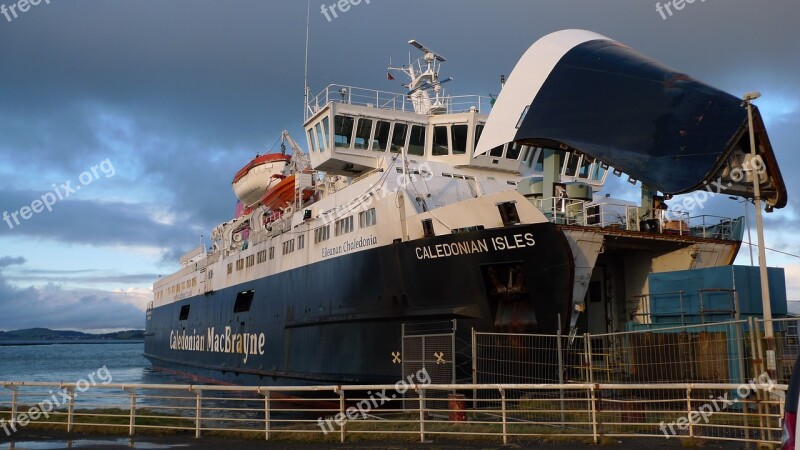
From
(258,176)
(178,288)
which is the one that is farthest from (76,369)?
(258,176)

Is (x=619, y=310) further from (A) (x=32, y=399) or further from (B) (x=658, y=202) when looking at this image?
(A) (x=32, y=399)

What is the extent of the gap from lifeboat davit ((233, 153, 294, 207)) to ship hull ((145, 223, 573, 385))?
9.75 metres

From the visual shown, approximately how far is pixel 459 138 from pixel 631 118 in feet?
23.8

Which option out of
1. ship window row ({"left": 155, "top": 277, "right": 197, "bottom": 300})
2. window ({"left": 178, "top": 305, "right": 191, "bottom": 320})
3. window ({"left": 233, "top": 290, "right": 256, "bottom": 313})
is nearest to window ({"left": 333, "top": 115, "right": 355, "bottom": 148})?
window ({"left": 233, "top": 290, "right": 256, "bottom": 313})

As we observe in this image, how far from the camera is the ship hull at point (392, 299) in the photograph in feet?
42.9

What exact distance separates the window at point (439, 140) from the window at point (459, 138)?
0.24m

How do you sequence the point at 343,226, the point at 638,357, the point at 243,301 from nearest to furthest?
the point at 638,357, the point at 343,226, the point at 243,301

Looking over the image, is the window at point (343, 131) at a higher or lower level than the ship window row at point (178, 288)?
higher

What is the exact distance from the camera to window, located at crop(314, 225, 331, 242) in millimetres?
18578

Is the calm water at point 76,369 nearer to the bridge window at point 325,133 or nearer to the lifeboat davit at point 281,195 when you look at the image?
the lifeboat davit at point 281,195

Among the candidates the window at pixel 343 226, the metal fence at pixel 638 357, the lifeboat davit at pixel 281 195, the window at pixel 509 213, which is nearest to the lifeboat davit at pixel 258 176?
the lifeboat davit at pixel 281 195

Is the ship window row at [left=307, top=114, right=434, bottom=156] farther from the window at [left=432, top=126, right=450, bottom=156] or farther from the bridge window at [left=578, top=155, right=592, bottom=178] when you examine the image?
the bridge window at [left=578, top=155, right=592, bottom=178]

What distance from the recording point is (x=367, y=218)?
54.7 feet

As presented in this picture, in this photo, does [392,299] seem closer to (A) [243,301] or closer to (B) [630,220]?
(B) [630,220]
